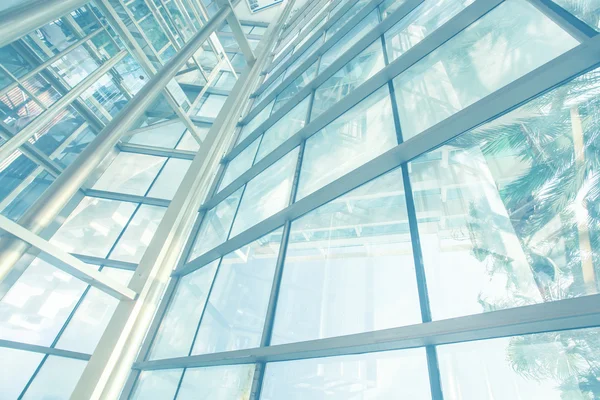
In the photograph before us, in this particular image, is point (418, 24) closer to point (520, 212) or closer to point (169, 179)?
point (520, 212)

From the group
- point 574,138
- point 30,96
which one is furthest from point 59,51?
point 574,138

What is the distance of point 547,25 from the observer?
122 inches

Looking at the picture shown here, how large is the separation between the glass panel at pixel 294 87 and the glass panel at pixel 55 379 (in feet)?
26.2

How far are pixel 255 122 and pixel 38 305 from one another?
7360 mm

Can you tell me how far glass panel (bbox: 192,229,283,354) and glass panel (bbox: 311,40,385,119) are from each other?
126 inches

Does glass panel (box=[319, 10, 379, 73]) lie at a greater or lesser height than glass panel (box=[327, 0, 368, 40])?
lesser

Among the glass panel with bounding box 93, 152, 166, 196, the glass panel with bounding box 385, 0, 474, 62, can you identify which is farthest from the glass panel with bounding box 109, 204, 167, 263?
the glass panel with bounding box 385, 0, 474, 62

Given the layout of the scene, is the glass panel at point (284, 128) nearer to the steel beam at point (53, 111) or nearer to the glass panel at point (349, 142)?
the glass panel at point (349, 142)

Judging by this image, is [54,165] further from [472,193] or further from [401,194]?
[472,193]

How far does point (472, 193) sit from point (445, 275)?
895 millimetres

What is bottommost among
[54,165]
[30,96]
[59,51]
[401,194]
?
[401,194]

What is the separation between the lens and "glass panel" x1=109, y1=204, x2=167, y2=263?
27.4 ft

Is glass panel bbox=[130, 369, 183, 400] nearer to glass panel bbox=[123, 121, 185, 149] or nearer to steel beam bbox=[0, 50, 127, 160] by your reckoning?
steel beam bbox=[0, 50, 127, 160]

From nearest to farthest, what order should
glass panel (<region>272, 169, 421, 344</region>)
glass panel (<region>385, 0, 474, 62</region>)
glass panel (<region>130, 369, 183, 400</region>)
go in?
glass panel (<region>272, 169, 421, 344</region>), glass panel (<region>130, 369, 183, 400</region>), glass panel (<region>385, 0, 474, 62</region>)
